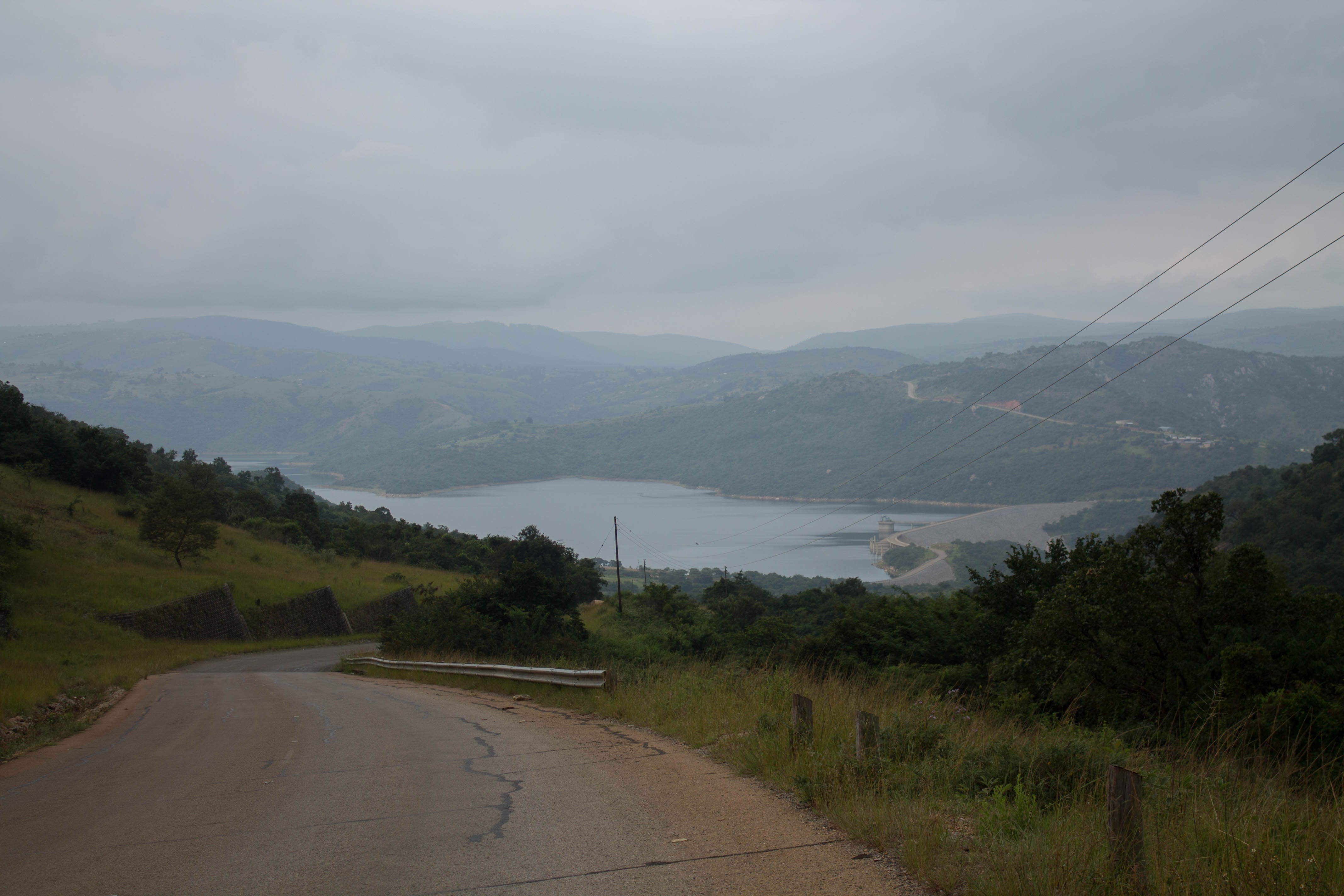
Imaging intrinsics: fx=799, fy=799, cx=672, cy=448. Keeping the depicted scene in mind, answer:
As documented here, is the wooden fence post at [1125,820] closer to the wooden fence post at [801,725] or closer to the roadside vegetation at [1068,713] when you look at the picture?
the roadside vegetation at [1068,713]

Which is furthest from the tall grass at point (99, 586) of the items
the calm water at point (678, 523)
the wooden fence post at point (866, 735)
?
the calm water at point (678, 523)

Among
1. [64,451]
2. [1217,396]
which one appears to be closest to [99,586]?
[64,451]

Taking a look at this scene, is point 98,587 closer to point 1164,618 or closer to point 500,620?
point 500,620

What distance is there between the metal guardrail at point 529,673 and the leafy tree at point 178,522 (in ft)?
62.1

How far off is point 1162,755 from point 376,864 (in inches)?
218

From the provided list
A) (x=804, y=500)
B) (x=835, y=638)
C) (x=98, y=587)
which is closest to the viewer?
(x=835, y=638)

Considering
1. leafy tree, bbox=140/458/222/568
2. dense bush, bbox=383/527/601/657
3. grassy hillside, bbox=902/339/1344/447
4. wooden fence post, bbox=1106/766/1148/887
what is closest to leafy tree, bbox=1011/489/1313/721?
wooden fence post, bbox=1106/766/1148/887

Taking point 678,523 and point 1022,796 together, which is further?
point 678,523

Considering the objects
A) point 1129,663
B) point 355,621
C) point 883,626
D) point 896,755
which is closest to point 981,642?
point 883,626

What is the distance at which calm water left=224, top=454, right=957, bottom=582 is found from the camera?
107 metres

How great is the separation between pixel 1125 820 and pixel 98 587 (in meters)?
30.6

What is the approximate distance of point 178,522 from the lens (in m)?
32.6

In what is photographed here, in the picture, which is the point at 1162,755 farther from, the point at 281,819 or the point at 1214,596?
the point at 281,819

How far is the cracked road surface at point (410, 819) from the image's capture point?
161 inches
